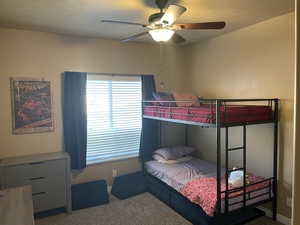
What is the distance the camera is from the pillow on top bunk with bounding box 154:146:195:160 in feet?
12.0

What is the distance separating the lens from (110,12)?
Result: 2.48 metres

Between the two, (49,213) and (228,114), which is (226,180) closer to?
(228,114)

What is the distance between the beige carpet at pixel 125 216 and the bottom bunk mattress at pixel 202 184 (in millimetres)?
353

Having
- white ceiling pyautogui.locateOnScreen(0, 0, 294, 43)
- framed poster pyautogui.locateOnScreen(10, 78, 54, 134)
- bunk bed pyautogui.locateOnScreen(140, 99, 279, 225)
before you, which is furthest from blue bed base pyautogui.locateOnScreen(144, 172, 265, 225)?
white ceiling pyautogui.locateOnScreen(0, 0, 294, 43)

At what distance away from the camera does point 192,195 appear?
104 inches

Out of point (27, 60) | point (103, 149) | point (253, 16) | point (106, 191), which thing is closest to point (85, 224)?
point (106, 191)

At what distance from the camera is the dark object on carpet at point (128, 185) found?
3508mm

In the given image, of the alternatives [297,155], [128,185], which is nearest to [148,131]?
[128,185]

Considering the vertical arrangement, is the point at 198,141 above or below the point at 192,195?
above

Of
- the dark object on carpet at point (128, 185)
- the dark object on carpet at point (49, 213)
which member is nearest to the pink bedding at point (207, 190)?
the dark object on carpet at point (128, 185)

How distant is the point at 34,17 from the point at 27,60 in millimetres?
734

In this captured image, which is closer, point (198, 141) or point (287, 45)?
point (287, 45)

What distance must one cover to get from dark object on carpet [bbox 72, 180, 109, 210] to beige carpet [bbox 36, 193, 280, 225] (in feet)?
0.28

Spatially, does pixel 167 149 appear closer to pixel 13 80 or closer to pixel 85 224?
pixel 85 224
